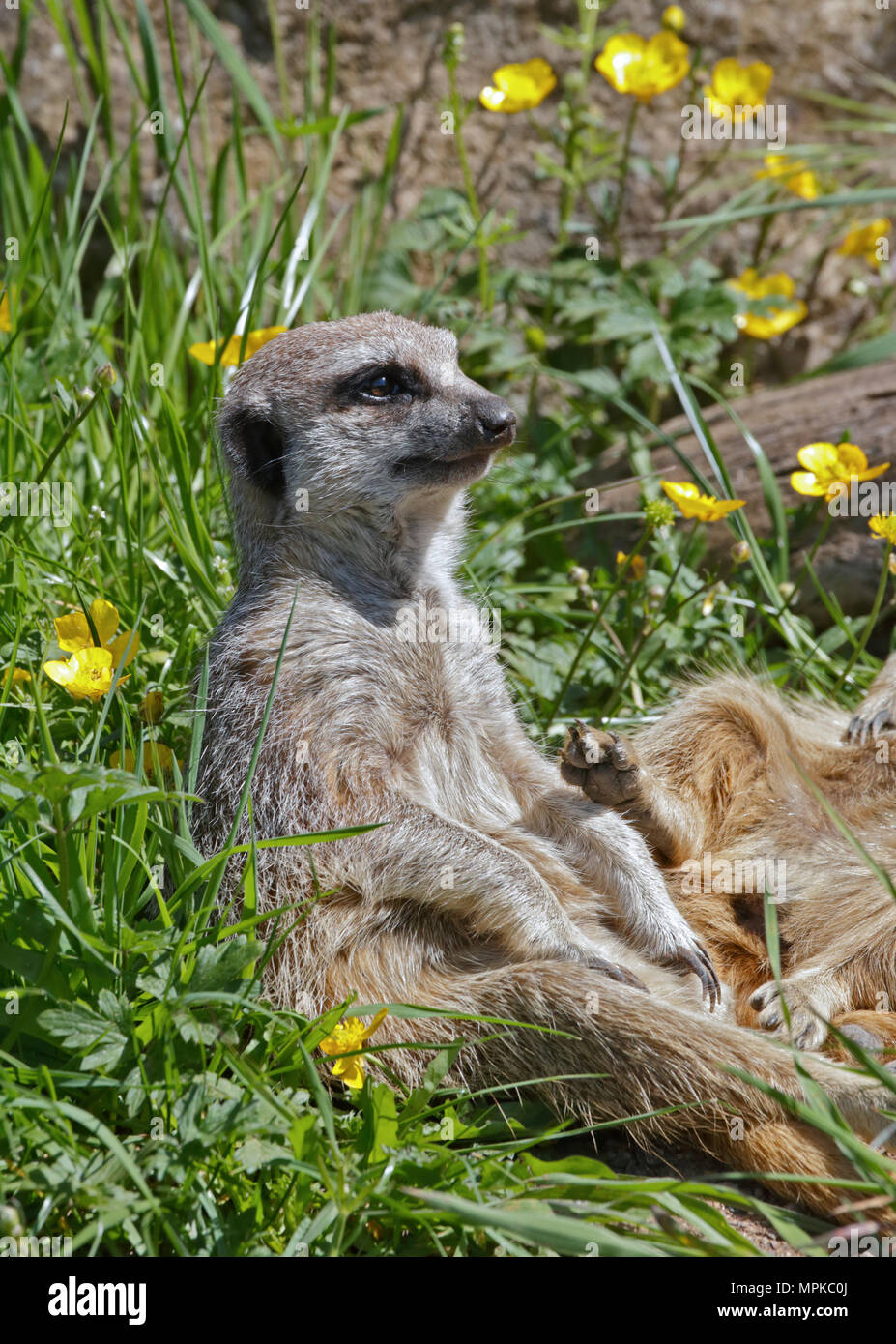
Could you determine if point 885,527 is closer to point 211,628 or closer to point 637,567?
point 637,567

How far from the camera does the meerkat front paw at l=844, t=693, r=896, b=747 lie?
3.79 m

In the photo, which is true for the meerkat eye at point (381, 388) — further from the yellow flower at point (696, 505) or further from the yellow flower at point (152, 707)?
the yellow flower at point (152, 707)

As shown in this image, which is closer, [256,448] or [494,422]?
[494,422]

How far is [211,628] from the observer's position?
3.95 m

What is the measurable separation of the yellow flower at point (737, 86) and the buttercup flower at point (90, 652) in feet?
11.9

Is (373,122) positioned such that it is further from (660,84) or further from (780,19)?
(780,19)

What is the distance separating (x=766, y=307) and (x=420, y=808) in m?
3.20

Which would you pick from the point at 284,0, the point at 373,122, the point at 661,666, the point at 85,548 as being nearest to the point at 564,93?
the point at 373,122

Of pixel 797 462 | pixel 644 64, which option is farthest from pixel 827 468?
pixel 644 64

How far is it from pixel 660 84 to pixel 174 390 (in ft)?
7.70

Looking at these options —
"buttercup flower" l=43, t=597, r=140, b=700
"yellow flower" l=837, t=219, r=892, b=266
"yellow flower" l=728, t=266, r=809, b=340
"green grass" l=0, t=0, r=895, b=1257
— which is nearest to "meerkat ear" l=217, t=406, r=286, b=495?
"green grass" l=0, t=0, r=895, b=1257

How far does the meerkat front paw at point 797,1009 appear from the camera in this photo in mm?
3002

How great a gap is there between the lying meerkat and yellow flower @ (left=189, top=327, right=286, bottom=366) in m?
1.97

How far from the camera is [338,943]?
3.04 metres
